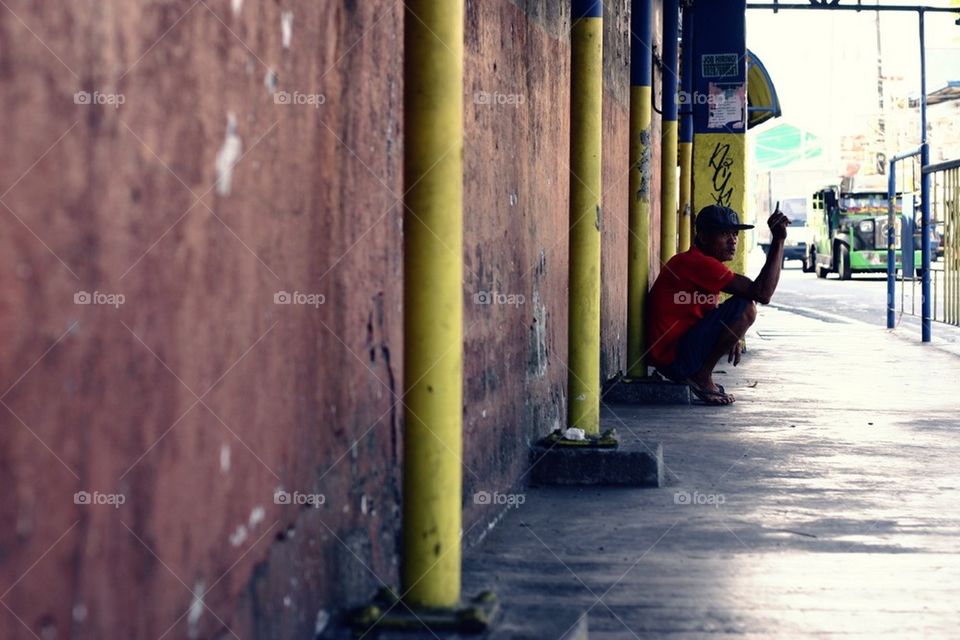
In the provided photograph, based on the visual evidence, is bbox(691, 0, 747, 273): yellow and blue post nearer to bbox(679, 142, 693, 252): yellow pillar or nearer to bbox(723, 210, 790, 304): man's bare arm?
bbox(679, 142, 693, 252): yellow pillar

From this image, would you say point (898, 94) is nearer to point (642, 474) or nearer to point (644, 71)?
point (644, 71)

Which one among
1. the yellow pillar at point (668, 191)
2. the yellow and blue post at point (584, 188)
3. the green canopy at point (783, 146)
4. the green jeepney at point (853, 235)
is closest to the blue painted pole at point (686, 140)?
the yellow pillar at point (668, 191)

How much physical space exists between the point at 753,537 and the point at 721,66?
25.6 ft

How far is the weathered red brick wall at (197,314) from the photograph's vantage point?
166cm

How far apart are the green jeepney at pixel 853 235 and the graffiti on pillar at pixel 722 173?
1781 cm

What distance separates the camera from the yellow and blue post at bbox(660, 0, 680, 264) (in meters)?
10.1

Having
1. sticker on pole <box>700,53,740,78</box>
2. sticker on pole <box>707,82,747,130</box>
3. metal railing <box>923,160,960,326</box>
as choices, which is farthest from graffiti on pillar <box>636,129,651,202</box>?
metal railing <box>923,160,960,326</box>

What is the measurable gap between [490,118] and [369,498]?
1808 mm

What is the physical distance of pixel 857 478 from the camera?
5652mm

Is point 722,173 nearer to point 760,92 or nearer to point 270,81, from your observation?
point 760,92

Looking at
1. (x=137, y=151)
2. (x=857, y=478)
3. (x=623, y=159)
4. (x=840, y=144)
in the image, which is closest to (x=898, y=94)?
(x=840, y=144)

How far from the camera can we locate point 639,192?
8383 mm

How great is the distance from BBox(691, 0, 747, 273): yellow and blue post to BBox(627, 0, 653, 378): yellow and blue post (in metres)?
2.79

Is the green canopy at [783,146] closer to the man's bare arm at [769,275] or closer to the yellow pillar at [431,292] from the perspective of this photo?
the man's bare arm at [769,275]
